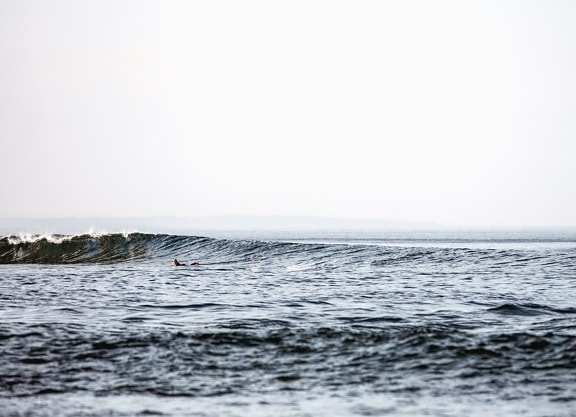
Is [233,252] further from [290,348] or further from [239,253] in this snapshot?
[290,348]

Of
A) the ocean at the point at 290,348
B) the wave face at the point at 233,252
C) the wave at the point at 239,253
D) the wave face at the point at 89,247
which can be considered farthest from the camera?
the wave face at the point at 89,247

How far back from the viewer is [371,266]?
104 feet

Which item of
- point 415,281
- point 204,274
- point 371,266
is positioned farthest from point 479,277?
point 204,274

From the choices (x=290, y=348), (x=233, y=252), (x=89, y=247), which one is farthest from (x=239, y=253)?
(x=290, y=348)

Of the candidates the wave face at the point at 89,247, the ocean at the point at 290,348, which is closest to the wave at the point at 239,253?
the wave face at the point at 89,247

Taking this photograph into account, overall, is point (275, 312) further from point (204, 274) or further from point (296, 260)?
point (296, 260)

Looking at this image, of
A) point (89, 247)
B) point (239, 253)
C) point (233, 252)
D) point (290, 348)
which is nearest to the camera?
point (290, 348)

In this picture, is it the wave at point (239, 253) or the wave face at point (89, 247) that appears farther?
the wave face at point (89, 247)

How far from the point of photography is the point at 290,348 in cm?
1118

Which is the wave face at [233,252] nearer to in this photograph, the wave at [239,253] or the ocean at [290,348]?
the wave at [239,253]

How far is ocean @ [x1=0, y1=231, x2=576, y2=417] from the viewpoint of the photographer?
322 inches

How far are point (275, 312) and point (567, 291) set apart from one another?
9.16 metres

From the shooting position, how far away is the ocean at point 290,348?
8188 millimetres

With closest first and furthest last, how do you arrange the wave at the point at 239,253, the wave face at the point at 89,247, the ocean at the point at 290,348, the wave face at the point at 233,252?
the ocean at the point at 290,348 → the wave at the point at 239,253 → the wave face at the point at 233,252 → the wave face at the point at 89,247
